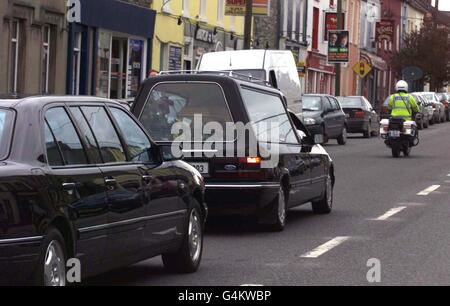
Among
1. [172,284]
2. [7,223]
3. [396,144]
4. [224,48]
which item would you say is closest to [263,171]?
[172,284]

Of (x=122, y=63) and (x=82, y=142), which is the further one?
(x=122, y=63)

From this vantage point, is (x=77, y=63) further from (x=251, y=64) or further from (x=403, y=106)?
(x=403, y=106)

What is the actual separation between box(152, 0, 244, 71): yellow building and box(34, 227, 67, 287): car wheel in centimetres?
3212

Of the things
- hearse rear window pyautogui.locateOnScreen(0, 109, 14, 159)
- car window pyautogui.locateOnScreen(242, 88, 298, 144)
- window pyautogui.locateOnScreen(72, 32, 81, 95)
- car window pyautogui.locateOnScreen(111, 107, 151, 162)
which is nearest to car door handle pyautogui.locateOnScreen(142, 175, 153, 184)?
car window pyautogui.locateOnScreen(111, 107, 151, 162)

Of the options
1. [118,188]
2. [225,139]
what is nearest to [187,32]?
[225,139]

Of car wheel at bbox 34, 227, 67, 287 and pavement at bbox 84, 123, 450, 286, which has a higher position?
car wheel at bbox 34, 227, 67, 287

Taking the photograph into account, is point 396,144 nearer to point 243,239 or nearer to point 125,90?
point 125,90

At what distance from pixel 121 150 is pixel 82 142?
0.72 metres

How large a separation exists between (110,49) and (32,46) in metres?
6.38

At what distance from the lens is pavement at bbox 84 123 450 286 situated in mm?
10141

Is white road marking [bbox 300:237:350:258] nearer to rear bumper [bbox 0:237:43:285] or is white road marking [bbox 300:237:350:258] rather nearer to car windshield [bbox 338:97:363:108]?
rear bumper [bbox 0:237:43:285]

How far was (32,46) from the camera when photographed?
3128cm

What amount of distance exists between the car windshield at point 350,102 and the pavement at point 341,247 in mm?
20849

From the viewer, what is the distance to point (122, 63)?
1523 inches
